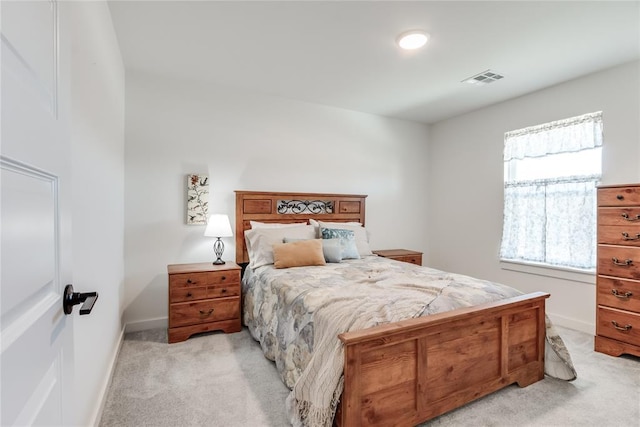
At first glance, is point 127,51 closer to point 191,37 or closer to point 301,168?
point 191,37

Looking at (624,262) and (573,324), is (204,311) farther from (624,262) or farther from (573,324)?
(573,324)

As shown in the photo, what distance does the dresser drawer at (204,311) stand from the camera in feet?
9.34

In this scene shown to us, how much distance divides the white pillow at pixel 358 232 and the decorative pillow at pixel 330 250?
1.35 feet

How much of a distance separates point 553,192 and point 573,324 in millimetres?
1416

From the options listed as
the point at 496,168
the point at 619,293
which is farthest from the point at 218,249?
the point at 619,293

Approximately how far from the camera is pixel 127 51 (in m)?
2.77

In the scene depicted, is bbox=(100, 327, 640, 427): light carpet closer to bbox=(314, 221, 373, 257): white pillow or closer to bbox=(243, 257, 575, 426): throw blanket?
bbox=(243, 257, 575, 426): throw blanket

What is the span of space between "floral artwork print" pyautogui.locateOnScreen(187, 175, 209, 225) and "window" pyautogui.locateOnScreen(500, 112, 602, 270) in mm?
3646

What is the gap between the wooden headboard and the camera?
3557 mm

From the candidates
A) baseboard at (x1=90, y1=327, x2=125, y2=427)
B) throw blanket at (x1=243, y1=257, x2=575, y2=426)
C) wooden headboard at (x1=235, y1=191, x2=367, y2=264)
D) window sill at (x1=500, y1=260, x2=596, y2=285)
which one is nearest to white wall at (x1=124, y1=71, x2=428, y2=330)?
wooden headboard at (x1=235, y1=191, x2=367, y2=264)

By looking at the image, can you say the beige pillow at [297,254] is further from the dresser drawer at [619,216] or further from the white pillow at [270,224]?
the dresser drawer at [619,216]

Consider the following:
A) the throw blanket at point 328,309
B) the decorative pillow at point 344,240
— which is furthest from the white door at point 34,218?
the decorative pillow at point 344,240

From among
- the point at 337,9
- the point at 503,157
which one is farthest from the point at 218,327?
the point at 503,157

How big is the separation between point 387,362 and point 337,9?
7.53 ft
